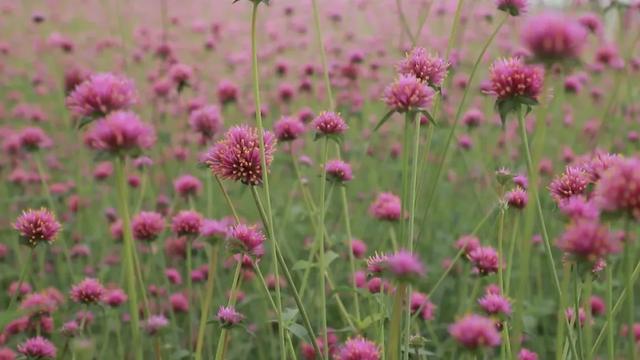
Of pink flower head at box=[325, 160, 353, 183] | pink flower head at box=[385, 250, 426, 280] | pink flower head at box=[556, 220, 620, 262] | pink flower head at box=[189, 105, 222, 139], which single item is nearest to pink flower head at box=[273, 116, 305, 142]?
pink flower head at box=[325, 160, 353, 183]

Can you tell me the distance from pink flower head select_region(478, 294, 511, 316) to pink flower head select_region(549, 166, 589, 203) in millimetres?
221

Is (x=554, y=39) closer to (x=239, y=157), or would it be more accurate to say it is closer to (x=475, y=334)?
(x=475, y=334)

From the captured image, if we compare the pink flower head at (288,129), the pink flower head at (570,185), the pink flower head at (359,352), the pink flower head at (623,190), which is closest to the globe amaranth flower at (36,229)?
the pink flower head at (288,129)

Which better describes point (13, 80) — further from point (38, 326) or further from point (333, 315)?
point (38, 326)

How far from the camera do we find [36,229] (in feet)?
5.28

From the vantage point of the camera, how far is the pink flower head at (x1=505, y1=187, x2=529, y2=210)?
61.6 inches

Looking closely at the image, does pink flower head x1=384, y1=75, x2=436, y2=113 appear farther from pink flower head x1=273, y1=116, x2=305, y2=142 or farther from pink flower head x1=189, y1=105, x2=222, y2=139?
pink flower head x1=189, y1=105, x2=222, y2=139

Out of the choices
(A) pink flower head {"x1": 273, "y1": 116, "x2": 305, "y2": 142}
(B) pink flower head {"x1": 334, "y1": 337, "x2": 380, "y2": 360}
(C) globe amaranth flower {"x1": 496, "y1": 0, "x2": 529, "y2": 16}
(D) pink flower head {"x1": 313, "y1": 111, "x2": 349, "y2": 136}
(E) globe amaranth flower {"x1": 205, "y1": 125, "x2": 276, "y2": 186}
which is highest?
(C) globe amaranth flower {"x1": 496, "y1": 0, "x2": 529, "y2": 16}

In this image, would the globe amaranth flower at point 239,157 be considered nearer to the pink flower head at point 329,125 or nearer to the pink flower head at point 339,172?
the pink flower head at point 329,125

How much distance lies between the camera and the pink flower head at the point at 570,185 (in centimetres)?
128

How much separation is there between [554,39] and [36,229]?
1217mm

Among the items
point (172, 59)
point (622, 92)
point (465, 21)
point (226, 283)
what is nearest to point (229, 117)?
point (172, 59)

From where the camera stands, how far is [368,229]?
3.26 meters

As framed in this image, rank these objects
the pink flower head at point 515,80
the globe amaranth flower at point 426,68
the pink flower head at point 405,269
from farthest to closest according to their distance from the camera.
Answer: the globe amaranth flower at point 426,68 → the pink flower head at point 515,80 → the pink flower head at point 405,269
